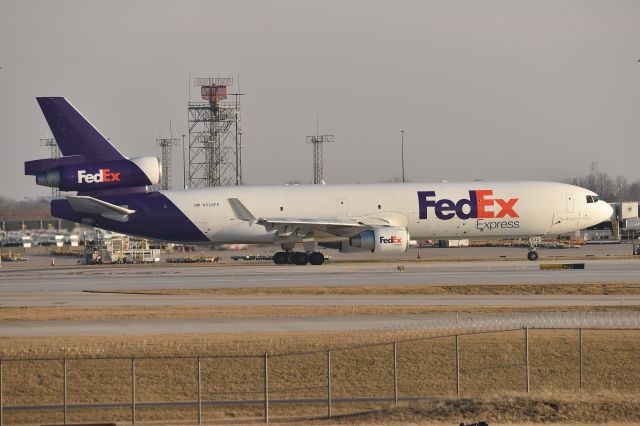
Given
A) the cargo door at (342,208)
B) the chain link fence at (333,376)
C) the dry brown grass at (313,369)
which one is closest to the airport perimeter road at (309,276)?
the cargo door at (342,208)

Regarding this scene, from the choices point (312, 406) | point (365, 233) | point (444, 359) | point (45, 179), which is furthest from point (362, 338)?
point (45, 179)

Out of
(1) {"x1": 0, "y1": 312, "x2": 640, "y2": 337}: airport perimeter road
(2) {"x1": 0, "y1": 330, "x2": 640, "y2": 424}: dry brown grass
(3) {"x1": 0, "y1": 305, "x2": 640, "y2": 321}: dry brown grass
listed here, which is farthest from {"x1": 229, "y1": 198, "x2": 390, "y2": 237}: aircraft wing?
(2) {"x1": 0, "y1": 330, "x2": 640, "y2": 424}: dry brown grass

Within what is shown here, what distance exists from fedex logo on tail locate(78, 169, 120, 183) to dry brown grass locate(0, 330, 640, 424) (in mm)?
30946

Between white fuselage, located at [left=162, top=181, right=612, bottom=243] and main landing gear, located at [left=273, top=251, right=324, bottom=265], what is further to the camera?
main landing gear, located at [left=273, top=251, right=324, bottom=265]

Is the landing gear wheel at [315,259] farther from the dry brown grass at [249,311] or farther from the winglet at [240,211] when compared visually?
the dry brown grass at [249,311]

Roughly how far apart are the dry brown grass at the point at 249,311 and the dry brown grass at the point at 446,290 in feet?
17.4

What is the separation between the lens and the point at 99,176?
61750mm

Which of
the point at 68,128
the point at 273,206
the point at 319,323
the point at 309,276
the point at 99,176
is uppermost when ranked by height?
the point at 68,128

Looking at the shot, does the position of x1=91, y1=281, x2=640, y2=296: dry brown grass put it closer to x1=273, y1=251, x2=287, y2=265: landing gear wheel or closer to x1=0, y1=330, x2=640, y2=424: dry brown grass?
x1=0, y1=330, x2=640, y2=424: dry brown grass

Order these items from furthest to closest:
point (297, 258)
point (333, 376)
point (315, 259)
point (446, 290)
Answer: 1. point (315, 259)
2. point (297, 258)
3. point (446, 290)
4. point (333, 376)

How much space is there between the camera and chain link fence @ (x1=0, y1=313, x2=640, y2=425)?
25531mm

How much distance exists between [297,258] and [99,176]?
13.4 meters

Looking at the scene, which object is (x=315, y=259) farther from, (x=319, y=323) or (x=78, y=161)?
(x=319, y=323)

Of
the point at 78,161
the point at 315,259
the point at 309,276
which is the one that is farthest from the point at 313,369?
the point at 78,161
